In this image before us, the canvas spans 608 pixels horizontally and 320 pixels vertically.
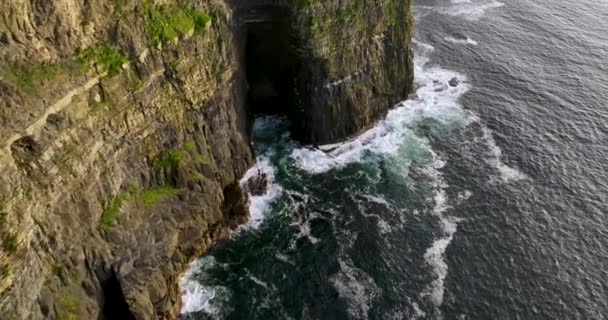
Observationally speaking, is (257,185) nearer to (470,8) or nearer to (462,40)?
(462,40)

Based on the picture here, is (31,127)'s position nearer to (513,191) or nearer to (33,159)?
(33,159)

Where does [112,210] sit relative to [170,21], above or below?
below

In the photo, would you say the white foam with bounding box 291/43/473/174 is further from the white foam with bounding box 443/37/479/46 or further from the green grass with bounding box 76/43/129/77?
the green grass with bounding box 76/43/129/77

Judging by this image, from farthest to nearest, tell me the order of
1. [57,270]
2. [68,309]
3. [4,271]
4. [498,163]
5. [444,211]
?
[498,163]
[444,211]
[68,309]
[57,270]
[4,271]

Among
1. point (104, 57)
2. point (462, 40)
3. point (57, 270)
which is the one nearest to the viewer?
point (57, 270)

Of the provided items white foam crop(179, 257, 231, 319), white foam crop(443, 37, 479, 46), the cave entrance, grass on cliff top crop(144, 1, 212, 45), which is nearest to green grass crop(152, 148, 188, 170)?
grass on cliff top crop(144, 1, 212, 45)

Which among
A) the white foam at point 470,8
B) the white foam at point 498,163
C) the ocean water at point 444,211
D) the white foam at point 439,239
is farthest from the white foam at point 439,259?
the white foam at point 470,8

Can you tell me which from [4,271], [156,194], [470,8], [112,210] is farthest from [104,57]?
[470,8]
